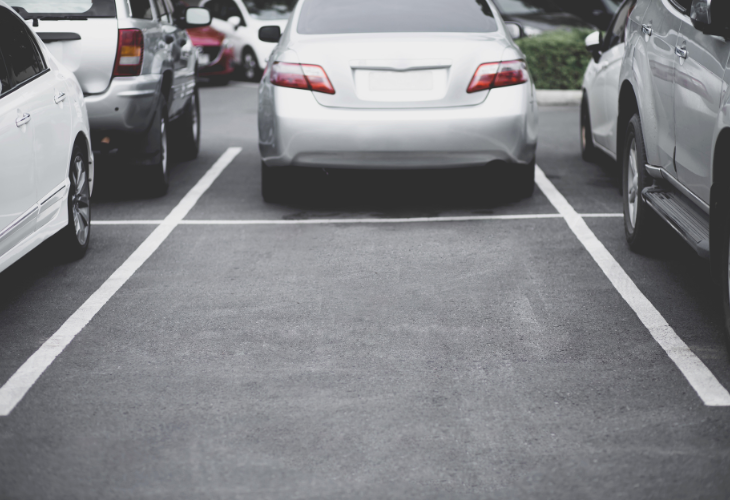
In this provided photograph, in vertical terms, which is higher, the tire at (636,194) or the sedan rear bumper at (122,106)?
the sedan rear bumper at (122,106)

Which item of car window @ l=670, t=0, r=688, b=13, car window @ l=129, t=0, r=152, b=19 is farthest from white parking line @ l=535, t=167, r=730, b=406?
car window @ l=129, t=0, r=152, b=19

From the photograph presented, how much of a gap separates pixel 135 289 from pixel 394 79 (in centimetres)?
246

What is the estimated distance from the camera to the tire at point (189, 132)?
10367mm

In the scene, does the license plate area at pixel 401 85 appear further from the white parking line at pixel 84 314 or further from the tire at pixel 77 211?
the tire at pixel 77 211

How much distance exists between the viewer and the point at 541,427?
12.5 ft

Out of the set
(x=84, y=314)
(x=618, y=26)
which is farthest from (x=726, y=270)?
(x=618, y=26)

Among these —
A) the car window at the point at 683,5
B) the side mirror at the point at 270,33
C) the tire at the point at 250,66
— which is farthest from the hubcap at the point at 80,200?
the tire at the point at 250,66

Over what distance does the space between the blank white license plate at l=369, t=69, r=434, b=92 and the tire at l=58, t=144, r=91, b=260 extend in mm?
2011

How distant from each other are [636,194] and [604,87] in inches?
105

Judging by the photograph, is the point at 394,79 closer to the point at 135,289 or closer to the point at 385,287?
the point at 385,287

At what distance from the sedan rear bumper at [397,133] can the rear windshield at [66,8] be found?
1.46 metres

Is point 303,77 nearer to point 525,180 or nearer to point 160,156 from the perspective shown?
point 160,156

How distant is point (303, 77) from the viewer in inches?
289

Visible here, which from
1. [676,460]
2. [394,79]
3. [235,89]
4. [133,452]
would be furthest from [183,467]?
[235,89]
